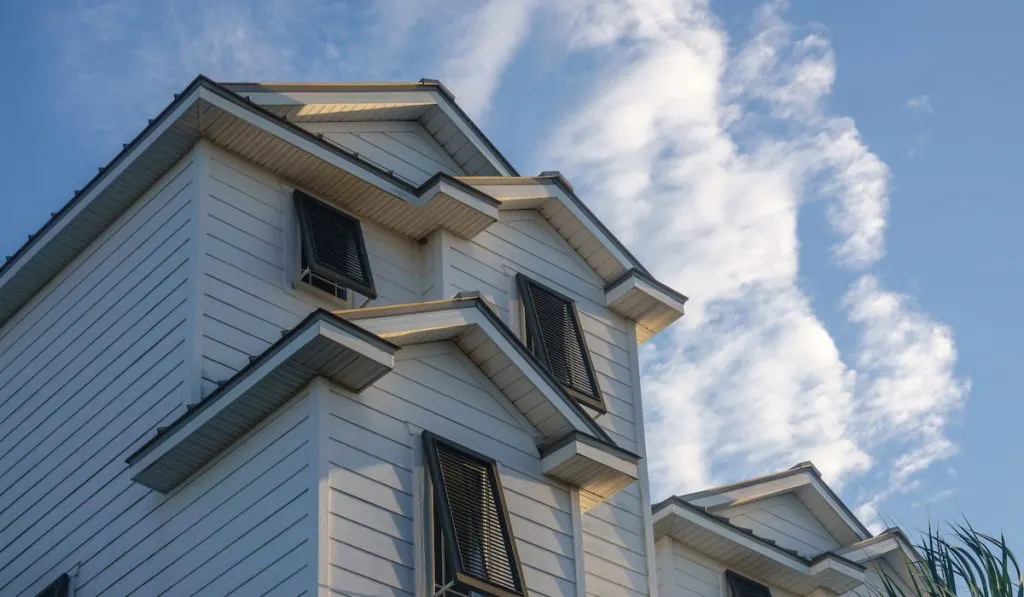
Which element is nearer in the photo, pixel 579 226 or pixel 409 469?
pixel 409 469

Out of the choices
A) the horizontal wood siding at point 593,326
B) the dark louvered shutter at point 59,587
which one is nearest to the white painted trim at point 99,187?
the horizontal wood siding at point 593,326

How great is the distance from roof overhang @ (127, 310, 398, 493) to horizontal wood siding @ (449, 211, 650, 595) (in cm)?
480

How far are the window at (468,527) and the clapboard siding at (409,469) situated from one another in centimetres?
28

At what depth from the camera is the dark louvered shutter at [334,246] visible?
2161cm

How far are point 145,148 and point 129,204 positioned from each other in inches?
42.4

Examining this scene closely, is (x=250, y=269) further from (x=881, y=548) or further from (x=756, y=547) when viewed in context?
(x=881, y=548)

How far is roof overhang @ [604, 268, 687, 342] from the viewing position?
25.1 meters

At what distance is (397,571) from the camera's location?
1734cm

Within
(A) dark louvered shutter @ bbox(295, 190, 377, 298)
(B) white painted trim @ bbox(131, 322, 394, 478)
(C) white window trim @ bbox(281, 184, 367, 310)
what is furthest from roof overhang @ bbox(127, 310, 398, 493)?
(A) dark louvered shutter @ bbox(295, 190, 377, 298)

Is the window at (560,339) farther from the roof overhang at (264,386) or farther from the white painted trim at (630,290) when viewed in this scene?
the roof overhang at (264,386)

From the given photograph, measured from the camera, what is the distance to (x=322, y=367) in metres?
17.9

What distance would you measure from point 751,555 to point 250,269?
8.77 metres

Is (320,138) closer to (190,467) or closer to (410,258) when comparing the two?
(410,258)

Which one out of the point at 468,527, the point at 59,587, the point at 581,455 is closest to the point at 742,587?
the point at 581,455
